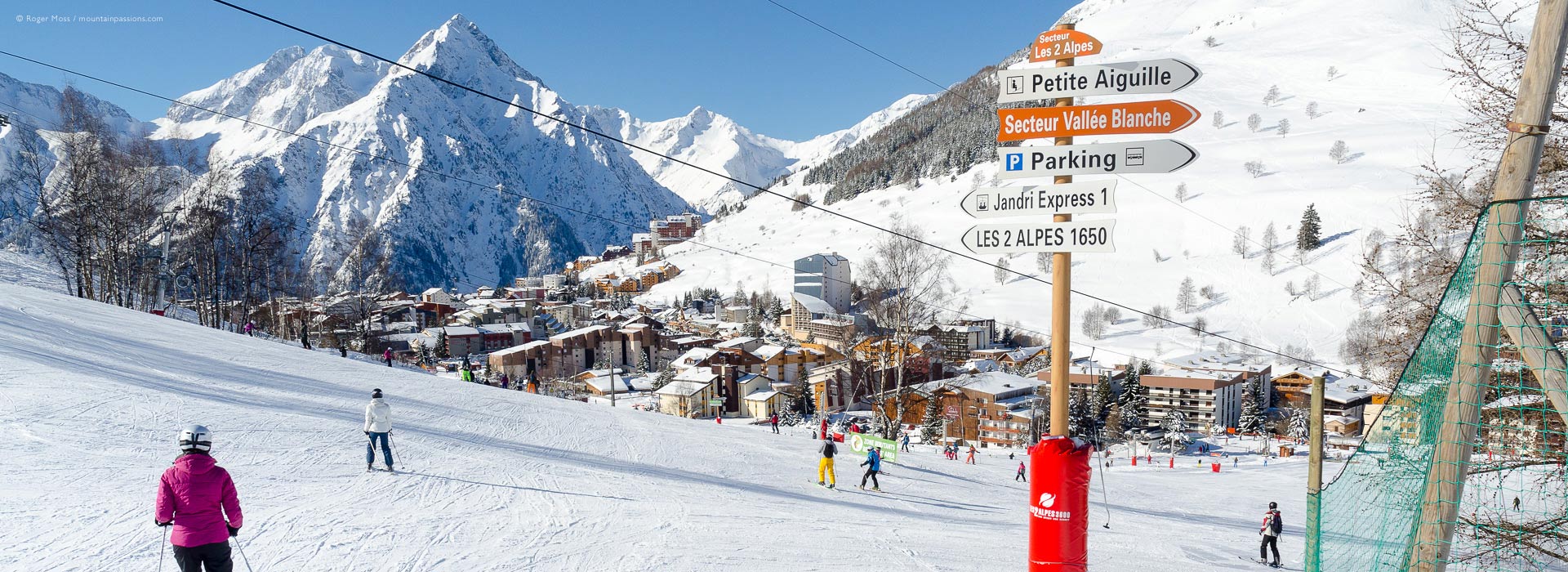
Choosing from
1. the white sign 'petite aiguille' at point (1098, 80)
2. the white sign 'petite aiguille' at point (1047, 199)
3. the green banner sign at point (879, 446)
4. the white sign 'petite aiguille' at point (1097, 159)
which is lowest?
the green banner sign at point (879, 446)

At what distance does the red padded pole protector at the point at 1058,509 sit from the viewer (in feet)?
12.0

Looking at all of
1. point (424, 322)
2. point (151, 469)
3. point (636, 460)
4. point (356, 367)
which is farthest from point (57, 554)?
point (424, 322)

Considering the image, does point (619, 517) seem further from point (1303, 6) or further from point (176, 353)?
point (1303, 6)

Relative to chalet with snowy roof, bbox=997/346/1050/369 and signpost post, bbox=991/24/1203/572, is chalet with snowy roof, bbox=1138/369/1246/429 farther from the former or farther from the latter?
signpost post, bbox=991/24/1203/572

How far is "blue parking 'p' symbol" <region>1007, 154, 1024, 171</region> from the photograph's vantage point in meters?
3.85

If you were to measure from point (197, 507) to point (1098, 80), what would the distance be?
5.56 metres

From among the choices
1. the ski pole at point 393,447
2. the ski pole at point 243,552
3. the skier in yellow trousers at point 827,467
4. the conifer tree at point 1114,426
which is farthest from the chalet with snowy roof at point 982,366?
the ski pole at point 243,552

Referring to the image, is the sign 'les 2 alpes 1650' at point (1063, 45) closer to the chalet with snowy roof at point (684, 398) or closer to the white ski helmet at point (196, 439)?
the white ski helmet at point (196, 439)

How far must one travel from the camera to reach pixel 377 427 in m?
8.20

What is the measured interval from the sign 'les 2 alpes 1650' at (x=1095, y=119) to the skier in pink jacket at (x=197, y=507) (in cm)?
485

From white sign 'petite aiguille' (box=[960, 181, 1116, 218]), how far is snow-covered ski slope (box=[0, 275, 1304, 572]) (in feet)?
11.9

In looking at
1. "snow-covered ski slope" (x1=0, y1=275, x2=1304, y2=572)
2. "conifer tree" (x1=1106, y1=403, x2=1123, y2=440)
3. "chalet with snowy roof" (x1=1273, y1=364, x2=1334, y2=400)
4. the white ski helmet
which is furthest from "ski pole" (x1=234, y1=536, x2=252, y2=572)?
"chalet with snowy roof" (x1=1273, y1=364, x2=1334, y2=400)

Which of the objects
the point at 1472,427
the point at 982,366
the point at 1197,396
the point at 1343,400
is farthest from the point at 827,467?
the point at 1343,400

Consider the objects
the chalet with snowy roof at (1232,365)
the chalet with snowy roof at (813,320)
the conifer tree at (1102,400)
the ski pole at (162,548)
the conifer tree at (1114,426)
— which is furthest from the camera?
the chalet with snowy roof at (813,320)
